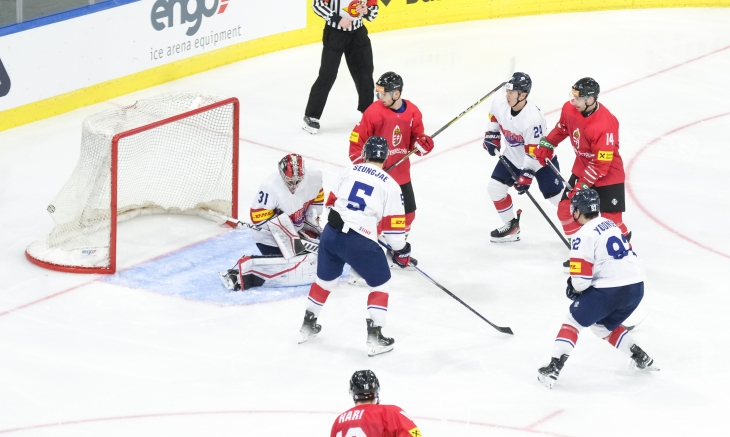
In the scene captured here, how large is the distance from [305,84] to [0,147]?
2740 mm

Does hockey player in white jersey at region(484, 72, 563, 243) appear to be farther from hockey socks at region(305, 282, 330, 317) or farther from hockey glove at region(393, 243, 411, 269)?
hockey socks at region(305, 282, 330, 317)

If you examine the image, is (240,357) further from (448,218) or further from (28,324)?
(448,218)

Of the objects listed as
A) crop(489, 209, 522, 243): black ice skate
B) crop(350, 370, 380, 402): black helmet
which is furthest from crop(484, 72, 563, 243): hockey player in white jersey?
crop(350, 370, 380, 402): black helmet

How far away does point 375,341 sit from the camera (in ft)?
18.4

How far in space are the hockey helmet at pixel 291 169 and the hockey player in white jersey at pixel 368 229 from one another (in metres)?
0.57

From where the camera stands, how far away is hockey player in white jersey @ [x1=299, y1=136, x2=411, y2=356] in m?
5.43

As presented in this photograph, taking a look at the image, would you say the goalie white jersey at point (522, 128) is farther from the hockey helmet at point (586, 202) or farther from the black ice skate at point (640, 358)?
the black ice skate at point (640, 358)

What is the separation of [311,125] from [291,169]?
273cm

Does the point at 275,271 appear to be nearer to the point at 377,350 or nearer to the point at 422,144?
the point at 377,350

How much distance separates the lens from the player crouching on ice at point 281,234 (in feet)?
20.3

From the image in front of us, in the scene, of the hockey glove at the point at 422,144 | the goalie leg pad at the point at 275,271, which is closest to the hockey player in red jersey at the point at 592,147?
the hockey glove at the point at 422,144

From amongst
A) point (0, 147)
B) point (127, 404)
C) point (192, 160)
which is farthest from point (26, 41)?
point (127, 404)

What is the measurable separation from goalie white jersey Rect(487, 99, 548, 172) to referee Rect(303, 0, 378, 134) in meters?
2.20

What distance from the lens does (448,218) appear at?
741 centimetres
